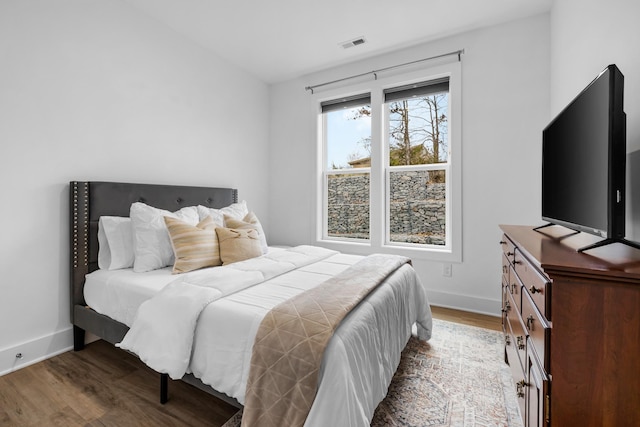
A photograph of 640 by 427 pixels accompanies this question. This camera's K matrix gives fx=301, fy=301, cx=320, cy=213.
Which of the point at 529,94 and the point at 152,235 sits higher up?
the point at 529,94

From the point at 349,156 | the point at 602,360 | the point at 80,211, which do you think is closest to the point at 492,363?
the point at 602,360

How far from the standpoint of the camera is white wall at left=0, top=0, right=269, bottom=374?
1.97m

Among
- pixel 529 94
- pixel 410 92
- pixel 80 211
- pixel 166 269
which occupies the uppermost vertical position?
pixel 410 92

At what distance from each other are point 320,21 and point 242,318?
2.65 metres

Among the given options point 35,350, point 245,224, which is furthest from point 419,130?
point 35,350

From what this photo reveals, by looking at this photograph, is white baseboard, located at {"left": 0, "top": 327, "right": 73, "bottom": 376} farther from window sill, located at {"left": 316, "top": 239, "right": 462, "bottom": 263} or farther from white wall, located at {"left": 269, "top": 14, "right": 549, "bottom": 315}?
white wall, located at {"left": 269, "top": 14, "right": 549, "bottom": 315}

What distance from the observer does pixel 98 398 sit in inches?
66.5

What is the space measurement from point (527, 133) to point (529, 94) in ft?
1.13

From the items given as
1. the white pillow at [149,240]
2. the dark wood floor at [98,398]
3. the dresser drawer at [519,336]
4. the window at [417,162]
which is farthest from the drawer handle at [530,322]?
the white pillow at [149,240]

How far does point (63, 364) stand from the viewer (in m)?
2.06

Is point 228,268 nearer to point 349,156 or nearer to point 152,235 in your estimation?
point 152,235

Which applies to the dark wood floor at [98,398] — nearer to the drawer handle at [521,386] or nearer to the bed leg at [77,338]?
the bed leg at [77,338]

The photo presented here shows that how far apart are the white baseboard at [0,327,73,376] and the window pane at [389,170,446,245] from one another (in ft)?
10.1

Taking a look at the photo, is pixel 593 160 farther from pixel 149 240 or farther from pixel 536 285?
pixel 149 240
